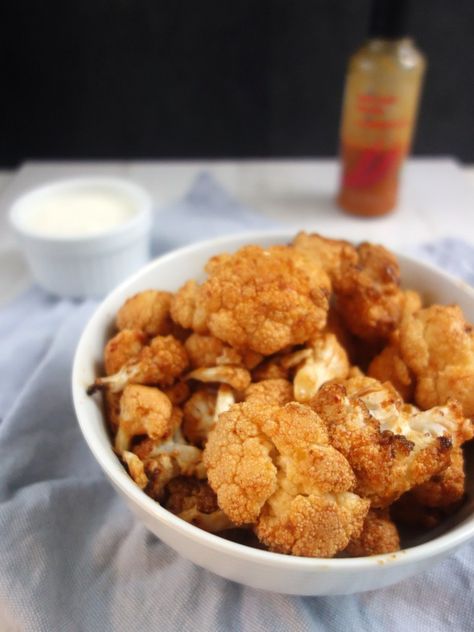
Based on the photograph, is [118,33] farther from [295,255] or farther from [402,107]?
[295,255]

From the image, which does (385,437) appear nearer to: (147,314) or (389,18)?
(147,314)

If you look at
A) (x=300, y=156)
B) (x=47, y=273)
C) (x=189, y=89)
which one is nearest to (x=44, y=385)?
(x=47, y=273)

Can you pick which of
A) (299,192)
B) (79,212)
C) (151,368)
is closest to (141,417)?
(151,368)

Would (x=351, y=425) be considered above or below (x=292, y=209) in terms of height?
above

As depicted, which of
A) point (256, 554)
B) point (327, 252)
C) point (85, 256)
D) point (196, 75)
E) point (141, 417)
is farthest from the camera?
point (196, 75)

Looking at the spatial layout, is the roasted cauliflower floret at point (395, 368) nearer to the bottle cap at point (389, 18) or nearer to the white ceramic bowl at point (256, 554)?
the white ceramic bowl at point (256, 554)

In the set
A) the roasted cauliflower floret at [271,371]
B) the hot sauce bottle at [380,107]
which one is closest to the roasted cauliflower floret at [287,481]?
the roasted cauliflower floret at [271,371]
